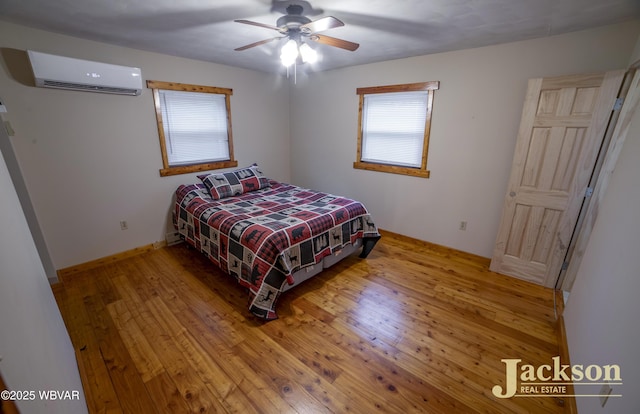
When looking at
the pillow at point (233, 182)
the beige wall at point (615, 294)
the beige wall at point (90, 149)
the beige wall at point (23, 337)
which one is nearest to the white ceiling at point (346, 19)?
the beige wall at point (90, 149)

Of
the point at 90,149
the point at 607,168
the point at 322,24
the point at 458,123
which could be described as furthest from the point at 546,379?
the point at 90,149

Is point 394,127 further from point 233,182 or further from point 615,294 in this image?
point 615,294

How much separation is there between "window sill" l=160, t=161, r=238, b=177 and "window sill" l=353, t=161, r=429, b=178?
6.39ft

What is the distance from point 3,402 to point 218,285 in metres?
2.20

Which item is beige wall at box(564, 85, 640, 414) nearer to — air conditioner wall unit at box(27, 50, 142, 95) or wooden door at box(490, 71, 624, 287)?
wooden door at box(490, 71, 624, 287)

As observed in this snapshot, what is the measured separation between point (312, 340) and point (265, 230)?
0.97 meters

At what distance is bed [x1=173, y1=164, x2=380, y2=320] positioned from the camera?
7.16 feet

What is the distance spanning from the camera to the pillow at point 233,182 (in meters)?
3.34

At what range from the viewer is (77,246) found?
281 centimetres

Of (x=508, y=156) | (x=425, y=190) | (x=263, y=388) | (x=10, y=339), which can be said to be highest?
(x=508, y=156)

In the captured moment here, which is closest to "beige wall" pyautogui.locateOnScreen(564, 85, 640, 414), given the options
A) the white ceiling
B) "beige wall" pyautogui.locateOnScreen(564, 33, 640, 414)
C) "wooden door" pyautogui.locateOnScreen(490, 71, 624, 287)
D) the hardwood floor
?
"beige wall" pyautogui.locateOnScreen(564, 33, 640, 414)

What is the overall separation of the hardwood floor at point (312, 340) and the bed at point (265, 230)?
10.2 inches

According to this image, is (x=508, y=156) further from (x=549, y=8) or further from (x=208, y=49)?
(x=208, y=49)

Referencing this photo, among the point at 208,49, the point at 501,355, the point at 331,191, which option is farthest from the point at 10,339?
the point at 331,191
